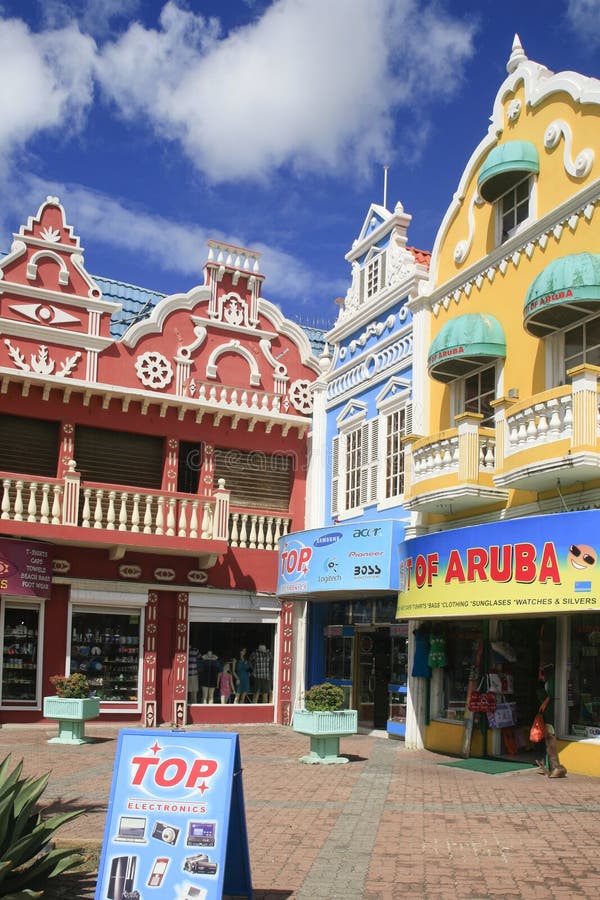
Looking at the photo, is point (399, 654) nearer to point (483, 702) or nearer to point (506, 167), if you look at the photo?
point (483, 702)

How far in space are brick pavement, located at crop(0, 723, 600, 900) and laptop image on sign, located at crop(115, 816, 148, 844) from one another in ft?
4.02

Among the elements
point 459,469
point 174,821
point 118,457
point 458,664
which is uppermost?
point 118,457

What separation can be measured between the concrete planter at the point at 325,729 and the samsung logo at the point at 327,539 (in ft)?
14.2

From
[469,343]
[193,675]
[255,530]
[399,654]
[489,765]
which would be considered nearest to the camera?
[489,765]

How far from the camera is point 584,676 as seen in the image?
13828 millimetres

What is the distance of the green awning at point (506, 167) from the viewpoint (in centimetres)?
1545

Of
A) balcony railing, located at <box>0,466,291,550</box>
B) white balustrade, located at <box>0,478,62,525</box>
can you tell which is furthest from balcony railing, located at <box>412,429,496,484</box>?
white balustrade, located at <box>0,478,62,525</box>

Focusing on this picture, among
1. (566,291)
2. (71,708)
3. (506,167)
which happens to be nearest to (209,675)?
(71,708)

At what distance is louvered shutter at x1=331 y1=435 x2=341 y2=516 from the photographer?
835 inches

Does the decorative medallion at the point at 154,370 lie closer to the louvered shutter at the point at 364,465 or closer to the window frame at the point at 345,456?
the window frame at the point at 345,456

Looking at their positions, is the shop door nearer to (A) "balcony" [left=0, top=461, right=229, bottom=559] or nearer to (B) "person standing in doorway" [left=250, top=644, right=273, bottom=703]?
(B) "person standing in doorway" [left=250, top=644, right=273, bottom=703]

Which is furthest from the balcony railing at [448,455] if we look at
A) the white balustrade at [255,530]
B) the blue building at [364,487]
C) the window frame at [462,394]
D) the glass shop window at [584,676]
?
the white balustrade at [255,530]

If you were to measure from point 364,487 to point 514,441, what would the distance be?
21.6 feet

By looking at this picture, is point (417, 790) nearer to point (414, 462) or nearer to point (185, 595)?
point (414, 462)
